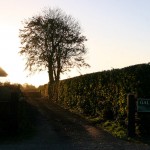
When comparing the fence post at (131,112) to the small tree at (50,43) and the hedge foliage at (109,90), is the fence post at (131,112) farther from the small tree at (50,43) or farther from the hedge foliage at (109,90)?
the small tree at (50,43)

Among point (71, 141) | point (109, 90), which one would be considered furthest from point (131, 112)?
point (109, 90)

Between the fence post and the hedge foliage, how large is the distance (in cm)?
39

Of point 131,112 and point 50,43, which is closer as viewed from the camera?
point 131,112

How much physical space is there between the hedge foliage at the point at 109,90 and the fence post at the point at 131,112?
39cm

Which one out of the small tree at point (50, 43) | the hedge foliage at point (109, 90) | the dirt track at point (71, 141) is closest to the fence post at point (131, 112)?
the hedge foliage at point (109, 90)

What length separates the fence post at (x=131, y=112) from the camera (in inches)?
682

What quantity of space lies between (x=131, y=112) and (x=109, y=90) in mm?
4866

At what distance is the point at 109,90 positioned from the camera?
22422mm

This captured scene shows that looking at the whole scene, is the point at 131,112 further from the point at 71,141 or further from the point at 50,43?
the point at 50,43

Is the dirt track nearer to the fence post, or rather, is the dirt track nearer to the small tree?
the fence post

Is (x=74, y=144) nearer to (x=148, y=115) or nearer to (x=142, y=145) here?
(x=142, y=145)

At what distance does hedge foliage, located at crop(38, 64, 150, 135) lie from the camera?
17.9m

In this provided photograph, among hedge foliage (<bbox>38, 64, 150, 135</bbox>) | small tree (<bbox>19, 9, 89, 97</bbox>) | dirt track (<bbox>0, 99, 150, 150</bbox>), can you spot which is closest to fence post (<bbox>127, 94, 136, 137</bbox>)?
hedge foliage (<bbox>38, 64, 150, 135</bbox>)

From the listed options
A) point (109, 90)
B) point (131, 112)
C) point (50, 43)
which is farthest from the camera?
point (50, 43)
